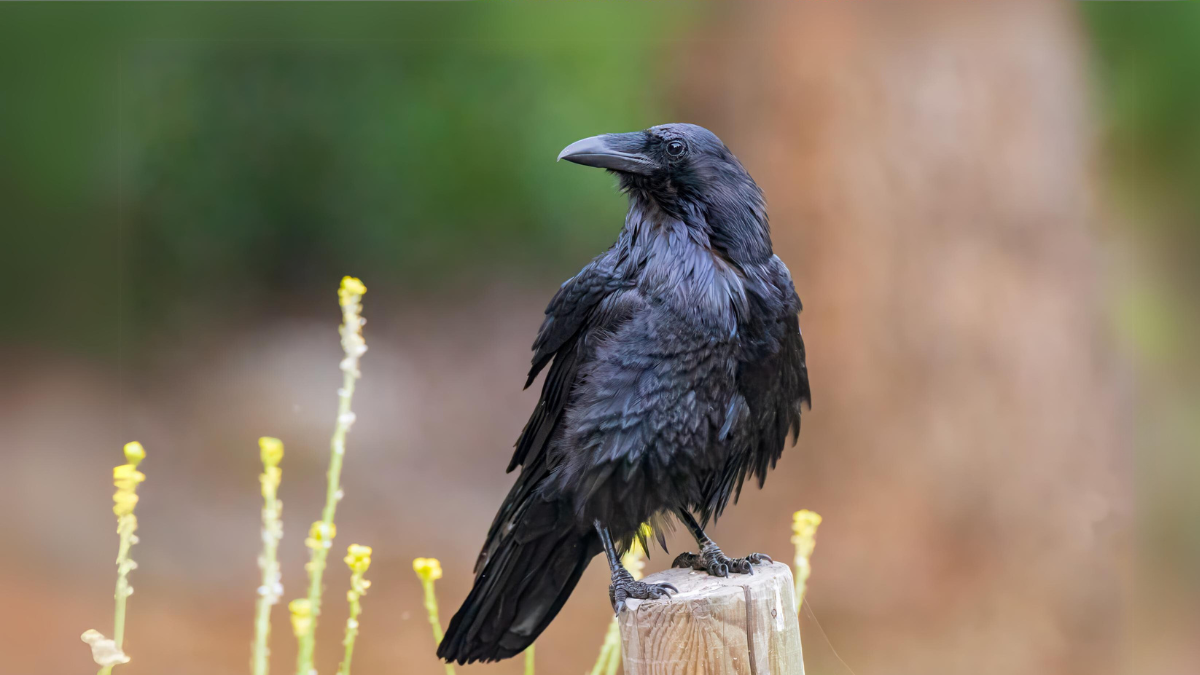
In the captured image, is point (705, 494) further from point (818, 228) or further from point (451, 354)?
point (451, 354)

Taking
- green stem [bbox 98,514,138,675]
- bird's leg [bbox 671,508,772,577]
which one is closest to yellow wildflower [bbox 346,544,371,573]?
green stem [bbox 98,514,138,675]

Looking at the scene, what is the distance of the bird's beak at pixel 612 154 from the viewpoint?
8.19 ft

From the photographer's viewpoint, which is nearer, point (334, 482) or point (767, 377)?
point (334, 482)

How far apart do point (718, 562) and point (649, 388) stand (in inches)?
20.7

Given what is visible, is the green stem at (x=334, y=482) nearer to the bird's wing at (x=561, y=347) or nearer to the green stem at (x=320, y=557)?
the green stem at (x=320, y=557)

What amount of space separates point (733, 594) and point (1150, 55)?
429cm

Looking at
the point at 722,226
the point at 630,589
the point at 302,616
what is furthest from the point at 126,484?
the point at 722,226

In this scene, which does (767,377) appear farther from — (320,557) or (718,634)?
(320,557)

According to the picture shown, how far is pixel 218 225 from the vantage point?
209 inches

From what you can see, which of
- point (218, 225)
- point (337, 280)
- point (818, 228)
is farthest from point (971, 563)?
point (218, 225)

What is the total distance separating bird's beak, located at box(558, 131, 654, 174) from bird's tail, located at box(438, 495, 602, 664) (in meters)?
0.98

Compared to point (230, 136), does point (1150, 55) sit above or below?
below

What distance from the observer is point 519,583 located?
2.70 m

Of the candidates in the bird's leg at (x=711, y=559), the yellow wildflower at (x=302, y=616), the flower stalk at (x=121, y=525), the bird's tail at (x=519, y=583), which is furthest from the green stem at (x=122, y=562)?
the bird's leg at (x=711, y=559)
